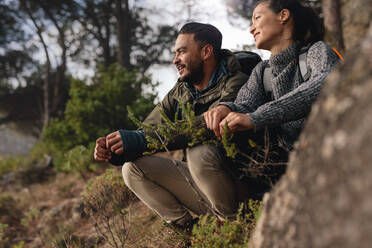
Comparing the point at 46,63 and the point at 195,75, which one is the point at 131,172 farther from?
the point at 46,63

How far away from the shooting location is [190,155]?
2.08 m

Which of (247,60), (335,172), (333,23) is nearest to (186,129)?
(335,172)

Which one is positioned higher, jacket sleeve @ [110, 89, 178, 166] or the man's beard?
the man's beard

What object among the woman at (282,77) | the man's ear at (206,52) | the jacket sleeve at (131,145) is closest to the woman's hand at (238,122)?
the woman at (282,77)

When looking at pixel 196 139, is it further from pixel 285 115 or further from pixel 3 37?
pixel 3 37

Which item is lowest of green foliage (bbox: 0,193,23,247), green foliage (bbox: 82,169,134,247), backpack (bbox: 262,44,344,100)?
green foliage (bbox: 0,193,23,247)

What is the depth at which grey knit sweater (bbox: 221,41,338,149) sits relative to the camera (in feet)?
5.36

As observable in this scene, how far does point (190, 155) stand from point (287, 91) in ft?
2.50

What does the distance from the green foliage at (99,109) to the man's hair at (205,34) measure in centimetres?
331

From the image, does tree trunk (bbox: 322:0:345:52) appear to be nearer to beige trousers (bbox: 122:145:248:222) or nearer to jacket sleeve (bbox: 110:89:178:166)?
beige trousers (bbox: 122:145:248:222)

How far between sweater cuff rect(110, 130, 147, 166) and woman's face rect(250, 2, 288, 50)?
1098 millimetres

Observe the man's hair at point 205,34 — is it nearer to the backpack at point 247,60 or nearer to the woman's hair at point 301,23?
the backpack at point 247,60

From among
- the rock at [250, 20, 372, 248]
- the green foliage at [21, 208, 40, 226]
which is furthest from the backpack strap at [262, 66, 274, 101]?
the green foliage at [21, 208, 40, 226]

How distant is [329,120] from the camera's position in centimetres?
78
